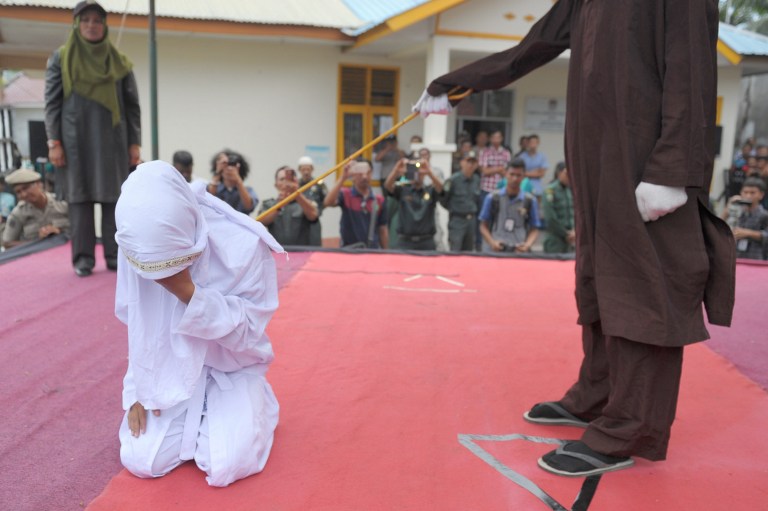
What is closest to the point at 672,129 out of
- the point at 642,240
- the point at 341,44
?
the point at 642,240

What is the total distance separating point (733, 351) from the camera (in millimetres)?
2930

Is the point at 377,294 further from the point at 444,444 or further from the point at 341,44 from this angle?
the point at 341,44

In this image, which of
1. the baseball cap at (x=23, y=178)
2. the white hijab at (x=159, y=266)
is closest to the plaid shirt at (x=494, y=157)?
the baseball cap at (x=23, y=178)

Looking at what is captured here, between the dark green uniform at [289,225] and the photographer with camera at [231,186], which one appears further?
the dark green uniform at [289,225]

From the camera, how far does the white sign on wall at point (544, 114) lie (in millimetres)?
8953

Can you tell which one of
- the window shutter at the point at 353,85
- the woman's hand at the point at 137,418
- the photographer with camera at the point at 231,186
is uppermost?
the window shutter at the point at 353,85

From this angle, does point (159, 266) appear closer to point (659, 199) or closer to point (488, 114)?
point (659, 199)

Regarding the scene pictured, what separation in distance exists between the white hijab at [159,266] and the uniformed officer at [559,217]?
432 centimetres

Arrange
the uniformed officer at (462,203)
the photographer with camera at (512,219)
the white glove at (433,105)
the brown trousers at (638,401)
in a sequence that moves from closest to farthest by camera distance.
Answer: the brown trousers at (638,401)
the white glove at (433,105)
the photographer with camera at (512,219)
the uniformed officer at (462,203)

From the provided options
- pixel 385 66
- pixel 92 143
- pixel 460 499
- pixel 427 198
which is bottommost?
pixel 460 499

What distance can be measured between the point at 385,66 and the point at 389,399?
6.50 metres

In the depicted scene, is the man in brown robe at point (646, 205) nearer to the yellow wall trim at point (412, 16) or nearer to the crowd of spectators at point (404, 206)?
the crowd of spectators at point (404, 206)

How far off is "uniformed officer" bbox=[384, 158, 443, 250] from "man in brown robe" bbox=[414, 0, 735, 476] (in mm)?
3826

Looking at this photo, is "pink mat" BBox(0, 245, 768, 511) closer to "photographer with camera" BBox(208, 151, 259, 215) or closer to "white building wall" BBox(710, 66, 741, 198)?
"photographer with camera" BBox(208, 151, 259, 215)
